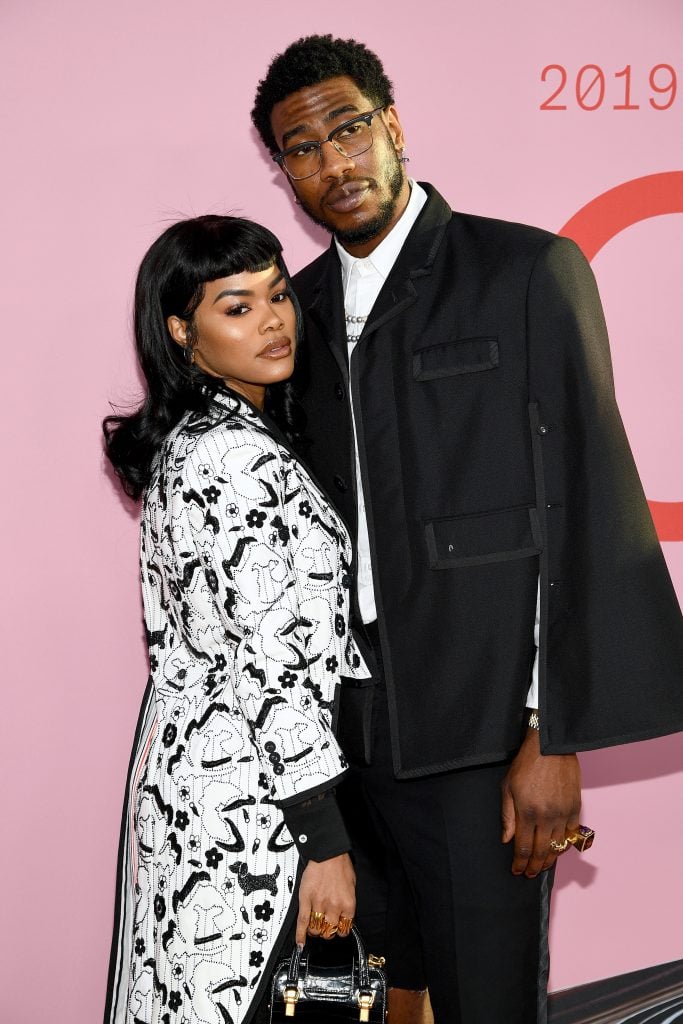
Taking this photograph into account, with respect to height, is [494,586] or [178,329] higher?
[178,329]

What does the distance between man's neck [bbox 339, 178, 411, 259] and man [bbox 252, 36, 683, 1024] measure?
0.10 m

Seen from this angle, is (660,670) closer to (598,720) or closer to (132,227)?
(598,720)

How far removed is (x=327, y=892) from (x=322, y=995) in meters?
0.22

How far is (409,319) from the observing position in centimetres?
197

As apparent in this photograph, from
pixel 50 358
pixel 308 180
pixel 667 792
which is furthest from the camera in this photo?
pixel 667 792

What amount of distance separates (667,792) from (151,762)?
5.50 feet

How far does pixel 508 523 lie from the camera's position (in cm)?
188

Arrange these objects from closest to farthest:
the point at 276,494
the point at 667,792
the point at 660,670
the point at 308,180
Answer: the point at 276,494 < the point at 660,670 < the point at 308,180 < the point at 667,792

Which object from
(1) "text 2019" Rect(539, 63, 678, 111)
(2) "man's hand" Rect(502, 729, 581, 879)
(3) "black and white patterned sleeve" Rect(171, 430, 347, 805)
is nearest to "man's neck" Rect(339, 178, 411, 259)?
(3) "black and white patterned sleeve" Rect(171, 430, 347, 805)

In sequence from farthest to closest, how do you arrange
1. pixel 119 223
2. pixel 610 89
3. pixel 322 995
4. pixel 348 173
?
pixel 610 89 < pixel 119 223 < pixel 348 173 < pixel 322 995

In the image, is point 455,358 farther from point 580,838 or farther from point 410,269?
point 580,838

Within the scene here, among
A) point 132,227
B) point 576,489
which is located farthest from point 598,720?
point 132,227

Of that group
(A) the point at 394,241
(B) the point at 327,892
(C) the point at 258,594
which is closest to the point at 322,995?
(B) the point at 327,892

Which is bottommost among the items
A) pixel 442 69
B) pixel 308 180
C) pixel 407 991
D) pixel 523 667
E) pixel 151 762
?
pixel 407 991
